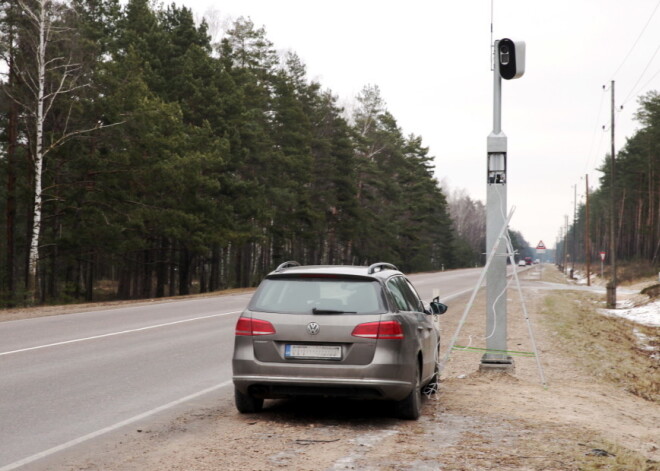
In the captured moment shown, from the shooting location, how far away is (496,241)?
11312 millimetres

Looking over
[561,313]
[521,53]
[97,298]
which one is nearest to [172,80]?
[97,298]

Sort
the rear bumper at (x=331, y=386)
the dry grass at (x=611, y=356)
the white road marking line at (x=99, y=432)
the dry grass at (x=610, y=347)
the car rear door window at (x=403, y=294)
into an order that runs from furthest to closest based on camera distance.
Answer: the dry grass at (x=610, y=347)
the car rear door window at (x=403, y=294)
the rear bumper at (x=331, y=386)
the dry grass at (x=611, y=356)
the white road marking line at (x=99, y=432)

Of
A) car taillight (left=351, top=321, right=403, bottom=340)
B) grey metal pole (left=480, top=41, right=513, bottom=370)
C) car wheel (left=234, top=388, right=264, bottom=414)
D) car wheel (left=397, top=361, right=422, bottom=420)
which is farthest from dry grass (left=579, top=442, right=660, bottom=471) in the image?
grey metal pole (left=480, top=41, right=513, bottom=370)

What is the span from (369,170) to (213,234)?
31070mm

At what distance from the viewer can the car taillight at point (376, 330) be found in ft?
24.4

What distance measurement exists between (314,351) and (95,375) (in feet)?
15.5

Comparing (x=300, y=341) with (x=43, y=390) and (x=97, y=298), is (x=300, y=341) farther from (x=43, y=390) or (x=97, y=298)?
(x=97, y=298)

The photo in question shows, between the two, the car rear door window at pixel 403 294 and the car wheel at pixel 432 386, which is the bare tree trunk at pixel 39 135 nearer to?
the car wheel at pixel 432 386

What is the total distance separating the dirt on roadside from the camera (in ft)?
20.4

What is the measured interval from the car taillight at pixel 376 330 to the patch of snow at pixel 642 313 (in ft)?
74.8

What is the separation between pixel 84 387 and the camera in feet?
32.3

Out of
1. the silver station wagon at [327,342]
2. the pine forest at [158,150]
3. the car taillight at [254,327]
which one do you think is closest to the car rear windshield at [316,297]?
the silver station wagon at [327,342]

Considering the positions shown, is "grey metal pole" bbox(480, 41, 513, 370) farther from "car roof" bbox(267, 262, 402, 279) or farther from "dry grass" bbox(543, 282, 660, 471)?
"car roof" bbox(267, 262, 402, 279)

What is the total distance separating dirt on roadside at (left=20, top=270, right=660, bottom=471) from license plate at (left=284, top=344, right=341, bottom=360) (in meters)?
0.74
